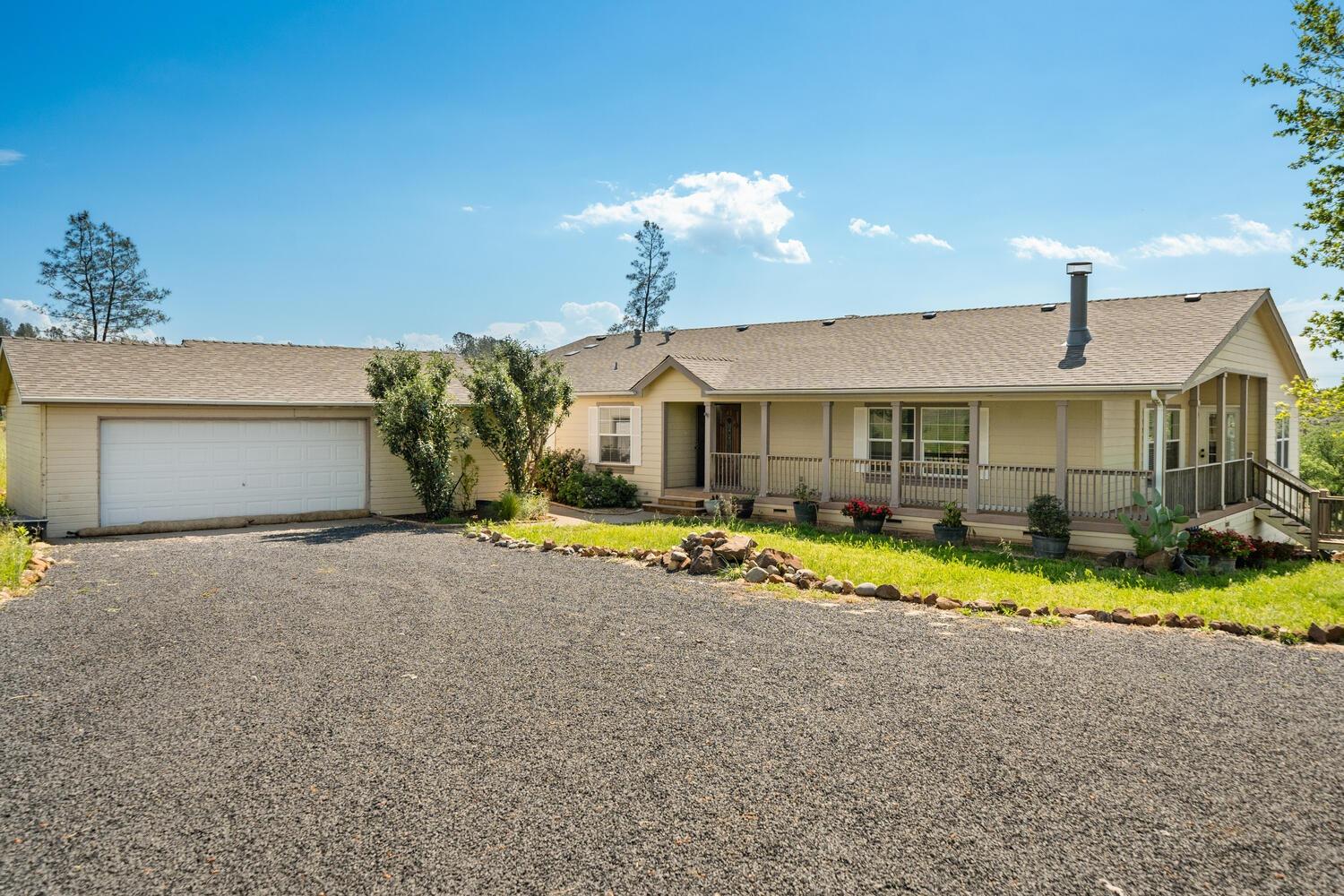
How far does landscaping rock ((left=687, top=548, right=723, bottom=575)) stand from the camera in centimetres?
1105

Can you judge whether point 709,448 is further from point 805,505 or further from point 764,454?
point 805,505

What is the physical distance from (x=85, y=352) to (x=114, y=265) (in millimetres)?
27736

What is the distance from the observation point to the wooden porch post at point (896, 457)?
49.3ft

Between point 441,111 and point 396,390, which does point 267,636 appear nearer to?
point 396,390

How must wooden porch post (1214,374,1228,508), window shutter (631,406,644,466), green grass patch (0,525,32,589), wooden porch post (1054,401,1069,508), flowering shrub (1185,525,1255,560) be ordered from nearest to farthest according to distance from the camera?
green grass patch (0,525,32,589)
flowering shrub (1185,525,1255,560)
wooden porch post (1054,401,1069,508)
wooden porch post (1214,374,1228,508)
window shutter (631,406,644,466)

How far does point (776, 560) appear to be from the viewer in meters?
10.9

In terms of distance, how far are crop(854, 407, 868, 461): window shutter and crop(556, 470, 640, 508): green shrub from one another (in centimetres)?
522

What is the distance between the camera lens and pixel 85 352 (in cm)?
1603

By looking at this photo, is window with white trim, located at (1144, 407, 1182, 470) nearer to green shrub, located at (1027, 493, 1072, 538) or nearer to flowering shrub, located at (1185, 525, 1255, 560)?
flowering shrub, located at (1185, 525, 1255, 560)

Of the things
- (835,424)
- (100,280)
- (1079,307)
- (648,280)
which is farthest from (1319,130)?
(100,280)

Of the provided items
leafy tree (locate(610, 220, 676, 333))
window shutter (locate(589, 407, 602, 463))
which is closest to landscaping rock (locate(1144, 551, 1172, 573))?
window shutter (locate(589, 407, 602, 463))

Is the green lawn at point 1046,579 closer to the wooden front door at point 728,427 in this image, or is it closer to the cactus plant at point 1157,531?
the cactus plant at point 1157,531

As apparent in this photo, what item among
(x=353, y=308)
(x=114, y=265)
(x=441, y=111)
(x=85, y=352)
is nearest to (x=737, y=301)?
(x=353, y=308)

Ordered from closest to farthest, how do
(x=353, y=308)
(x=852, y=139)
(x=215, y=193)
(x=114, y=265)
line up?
1. (x=852, y=139)
2. (x=215, y=193)
3. (x=353, y=308)
4. (x=114, y=265)
